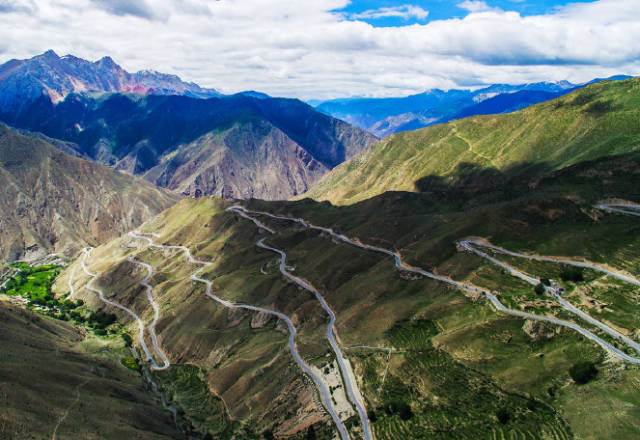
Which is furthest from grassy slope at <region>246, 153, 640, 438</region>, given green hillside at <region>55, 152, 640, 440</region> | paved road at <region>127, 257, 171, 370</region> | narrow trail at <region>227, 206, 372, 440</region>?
paved road at <region>127, 257, 171, 370</region>

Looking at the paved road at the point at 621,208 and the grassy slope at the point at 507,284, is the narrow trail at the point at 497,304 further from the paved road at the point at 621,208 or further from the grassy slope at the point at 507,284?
the paved road at the point at 621,208

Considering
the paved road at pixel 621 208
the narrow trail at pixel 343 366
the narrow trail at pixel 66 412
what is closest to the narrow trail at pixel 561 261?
the paved road at pixel 621 208

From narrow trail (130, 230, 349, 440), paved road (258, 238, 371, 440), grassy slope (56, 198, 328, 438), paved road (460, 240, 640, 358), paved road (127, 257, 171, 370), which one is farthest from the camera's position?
paved road (127, 257, 171, 370)

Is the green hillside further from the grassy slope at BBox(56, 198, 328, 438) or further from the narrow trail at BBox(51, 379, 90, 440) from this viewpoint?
the narrow trail at BBox(51, 379, 90, 440)

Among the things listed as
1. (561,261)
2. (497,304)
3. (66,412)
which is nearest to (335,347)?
(497,304)

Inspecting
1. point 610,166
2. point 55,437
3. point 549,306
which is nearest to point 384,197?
point 610,166

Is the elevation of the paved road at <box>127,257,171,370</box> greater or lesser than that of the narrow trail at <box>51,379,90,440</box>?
lesser
